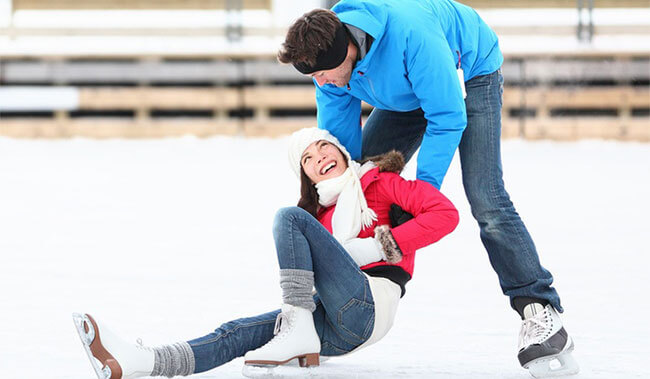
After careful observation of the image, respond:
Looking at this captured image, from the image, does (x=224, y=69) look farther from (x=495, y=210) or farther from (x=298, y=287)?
(x=298, y=287)

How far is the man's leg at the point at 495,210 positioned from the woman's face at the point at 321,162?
0.30m

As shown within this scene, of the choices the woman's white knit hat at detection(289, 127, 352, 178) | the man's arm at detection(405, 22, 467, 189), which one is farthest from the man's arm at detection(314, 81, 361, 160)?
the man's arm at detection(405, 22, 467, 189)

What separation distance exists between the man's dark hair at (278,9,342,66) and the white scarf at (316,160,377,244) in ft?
0.91

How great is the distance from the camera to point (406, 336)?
2.36 metres

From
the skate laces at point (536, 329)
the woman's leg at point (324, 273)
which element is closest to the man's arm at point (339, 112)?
the woman's leg at point (324, 273)

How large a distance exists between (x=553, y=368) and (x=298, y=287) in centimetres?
62

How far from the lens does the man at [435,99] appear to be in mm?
1890

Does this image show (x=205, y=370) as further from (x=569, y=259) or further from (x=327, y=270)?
(x=569, y=259)

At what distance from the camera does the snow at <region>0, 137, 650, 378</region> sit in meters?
2.18

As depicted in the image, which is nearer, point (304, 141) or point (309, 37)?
point (309, 37)

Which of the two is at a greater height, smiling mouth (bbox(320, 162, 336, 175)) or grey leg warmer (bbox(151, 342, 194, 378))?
smiling mouth (bbox(320, 162, 336, 175))

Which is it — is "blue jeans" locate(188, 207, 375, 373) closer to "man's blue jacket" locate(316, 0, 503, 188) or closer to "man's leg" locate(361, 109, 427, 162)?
"man's blue jacket" locate(316, 0, 503, 188)

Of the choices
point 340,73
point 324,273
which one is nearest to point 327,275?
point 324,273

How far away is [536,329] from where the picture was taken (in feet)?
6.61
